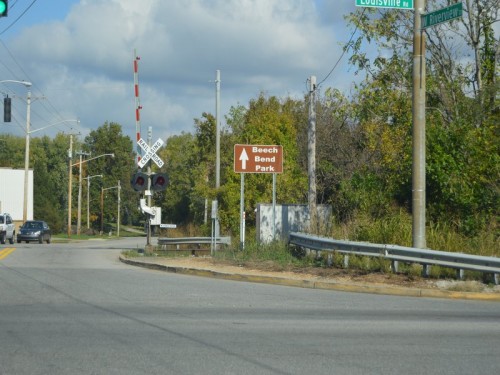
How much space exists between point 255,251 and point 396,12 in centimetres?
1033

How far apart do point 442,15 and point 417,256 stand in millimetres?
5412

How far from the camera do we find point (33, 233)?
48281 millimetres

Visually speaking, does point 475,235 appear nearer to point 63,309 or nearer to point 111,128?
point 63,309

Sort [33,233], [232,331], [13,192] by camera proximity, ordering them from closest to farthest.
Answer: [232,331], [33,233], [13,192]

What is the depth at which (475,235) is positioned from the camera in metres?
21.0

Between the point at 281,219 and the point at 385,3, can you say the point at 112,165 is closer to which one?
the point at 281,219

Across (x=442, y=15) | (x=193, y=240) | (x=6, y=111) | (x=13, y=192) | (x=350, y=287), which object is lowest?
(x=350, y=287)

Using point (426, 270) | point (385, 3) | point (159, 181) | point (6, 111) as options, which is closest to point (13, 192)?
point (6, 111)

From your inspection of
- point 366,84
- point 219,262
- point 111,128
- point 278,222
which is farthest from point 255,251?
point 111,128

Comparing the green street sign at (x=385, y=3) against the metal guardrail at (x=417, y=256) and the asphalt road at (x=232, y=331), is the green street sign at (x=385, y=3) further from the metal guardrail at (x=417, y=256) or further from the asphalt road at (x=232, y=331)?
the asphalt road at (x=232, y=331)

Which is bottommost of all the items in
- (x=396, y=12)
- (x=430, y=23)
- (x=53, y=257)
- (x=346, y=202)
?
(x=53, y=257)

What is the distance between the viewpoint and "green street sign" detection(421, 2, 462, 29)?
16.1 m

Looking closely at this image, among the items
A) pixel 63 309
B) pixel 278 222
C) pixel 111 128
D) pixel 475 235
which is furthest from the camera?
pixel 111 128

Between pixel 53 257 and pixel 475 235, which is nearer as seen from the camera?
pixel 475 235
